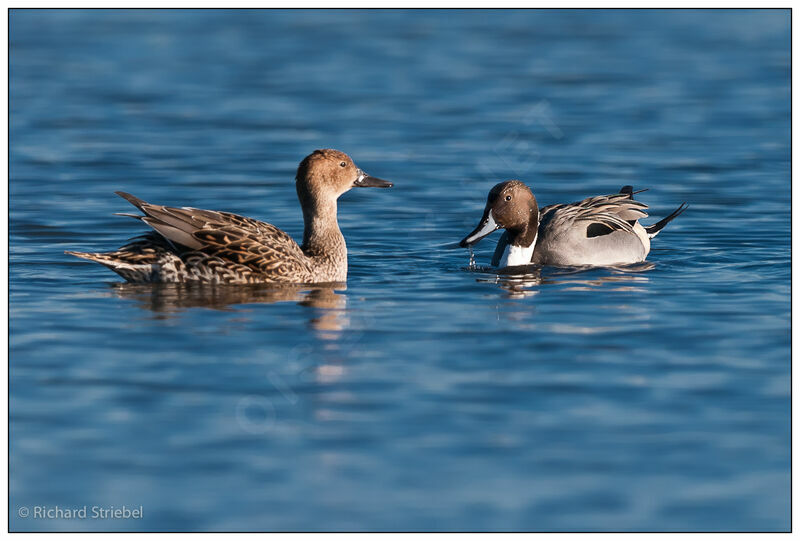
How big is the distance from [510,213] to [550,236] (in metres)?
0.41

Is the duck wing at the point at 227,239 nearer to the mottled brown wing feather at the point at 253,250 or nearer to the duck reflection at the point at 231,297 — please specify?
the mottled brown wing feather at the point at 253,250

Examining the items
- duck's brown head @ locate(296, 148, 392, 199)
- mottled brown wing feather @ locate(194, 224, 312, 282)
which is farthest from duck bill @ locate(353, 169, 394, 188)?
mottled brown wing feather @ locate(194, 224, 312, 282)

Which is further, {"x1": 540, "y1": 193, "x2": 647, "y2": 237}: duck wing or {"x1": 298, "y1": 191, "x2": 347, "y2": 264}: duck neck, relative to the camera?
{"x1": 540, "y1": 193, "x2": 647, "y2": 237}: duck wing

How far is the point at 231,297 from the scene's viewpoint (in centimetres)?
1072

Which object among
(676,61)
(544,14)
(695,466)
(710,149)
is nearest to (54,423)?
(695,466)

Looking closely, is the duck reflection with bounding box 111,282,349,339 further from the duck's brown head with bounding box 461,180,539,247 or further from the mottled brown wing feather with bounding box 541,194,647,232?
the mottled brown wing feather with bounding box 541,194,647,232

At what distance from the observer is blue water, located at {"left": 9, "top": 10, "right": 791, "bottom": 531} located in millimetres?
6719

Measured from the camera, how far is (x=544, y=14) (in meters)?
30.5

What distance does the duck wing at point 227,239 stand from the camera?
10773 millimetres

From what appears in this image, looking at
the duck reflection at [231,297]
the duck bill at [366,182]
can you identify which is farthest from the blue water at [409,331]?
the duck bill at [366,182]

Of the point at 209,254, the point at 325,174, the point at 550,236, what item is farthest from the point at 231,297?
the point at 550,236

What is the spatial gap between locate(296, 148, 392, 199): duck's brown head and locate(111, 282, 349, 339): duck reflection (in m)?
0.85

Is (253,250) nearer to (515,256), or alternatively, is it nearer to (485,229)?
(485,229)

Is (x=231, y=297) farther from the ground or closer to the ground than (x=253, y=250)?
closer to the ground
